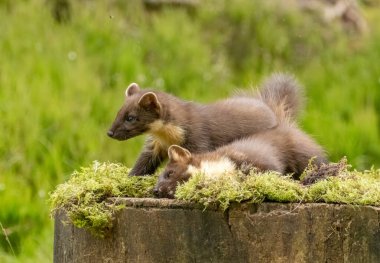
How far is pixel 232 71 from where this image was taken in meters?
11.6

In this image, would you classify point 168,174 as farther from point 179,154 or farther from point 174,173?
point 179,154

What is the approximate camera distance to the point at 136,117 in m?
6.01

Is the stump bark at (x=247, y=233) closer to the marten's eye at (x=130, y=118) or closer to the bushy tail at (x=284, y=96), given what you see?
the marten's eye at (x=130, y=118)

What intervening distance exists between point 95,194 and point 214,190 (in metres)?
0.77

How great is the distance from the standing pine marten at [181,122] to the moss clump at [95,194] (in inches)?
19.1

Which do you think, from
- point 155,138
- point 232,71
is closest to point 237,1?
point 232,71

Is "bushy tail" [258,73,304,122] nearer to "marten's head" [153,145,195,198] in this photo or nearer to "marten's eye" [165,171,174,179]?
"marten's head" [153,145,195,198]

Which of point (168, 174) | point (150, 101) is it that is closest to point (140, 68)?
point (150, 101)

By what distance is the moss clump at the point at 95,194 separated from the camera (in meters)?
4.73

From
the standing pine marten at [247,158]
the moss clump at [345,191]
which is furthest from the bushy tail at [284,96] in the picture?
the moss clump at [345,191]

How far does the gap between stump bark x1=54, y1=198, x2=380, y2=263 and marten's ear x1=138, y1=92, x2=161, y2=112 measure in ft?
4.68

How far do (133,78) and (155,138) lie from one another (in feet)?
15.5

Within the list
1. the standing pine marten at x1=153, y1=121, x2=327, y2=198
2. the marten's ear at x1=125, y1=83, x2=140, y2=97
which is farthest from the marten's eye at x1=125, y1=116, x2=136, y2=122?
the standing pine marten at x1=153, y1=121, x2=327, y2=198

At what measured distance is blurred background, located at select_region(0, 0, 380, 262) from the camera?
9.25 metres
